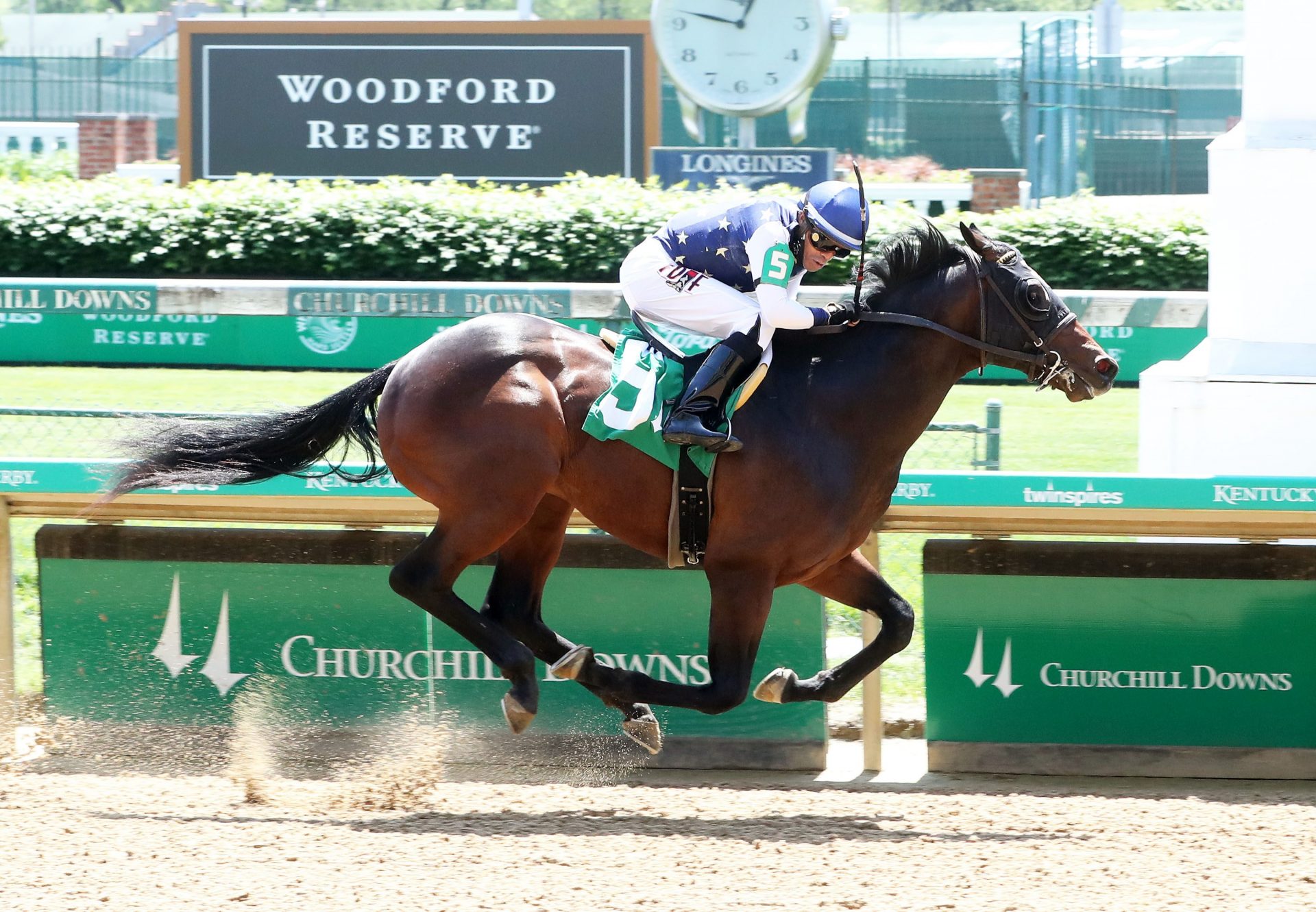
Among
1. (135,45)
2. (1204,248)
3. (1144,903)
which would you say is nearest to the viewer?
(1144,903)

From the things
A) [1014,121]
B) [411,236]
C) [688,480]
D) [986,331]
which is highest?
[1014,121]

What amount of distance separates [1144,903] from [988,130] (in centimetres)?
2744

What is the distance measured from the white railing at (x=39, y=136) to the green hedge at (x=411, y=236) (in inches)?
782

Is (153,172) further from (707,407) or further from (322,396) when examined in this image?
(707,407)

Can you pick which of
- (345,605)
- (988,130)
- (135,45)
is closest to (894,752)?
(345,605)

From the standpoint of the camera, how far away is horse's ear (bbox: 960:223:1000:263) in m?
4.77

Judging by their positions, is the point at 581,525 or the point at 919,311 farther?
the point at 581,525

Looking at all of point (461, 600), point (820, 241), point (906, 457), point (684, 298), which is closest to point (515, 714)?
point (461, 600)

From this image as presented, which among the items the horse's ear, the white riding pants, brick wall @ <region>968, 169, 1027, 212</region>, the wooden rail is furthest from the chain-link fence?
brick wall @ <region>968, 169, 1027, 212</region>

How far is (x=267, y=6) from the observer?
55906mm

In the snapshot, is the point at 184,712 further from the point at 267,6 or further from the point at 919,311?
the point at 267,6

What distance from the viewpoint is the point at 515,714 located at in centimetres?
482

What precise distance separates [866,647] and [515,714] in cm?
110

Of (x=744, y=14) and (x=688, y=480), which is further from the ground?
(x=744, y=14)
